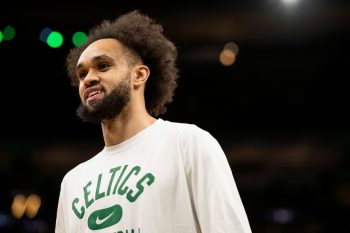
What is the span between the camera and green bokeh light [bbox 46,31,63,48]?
6723 millimetres

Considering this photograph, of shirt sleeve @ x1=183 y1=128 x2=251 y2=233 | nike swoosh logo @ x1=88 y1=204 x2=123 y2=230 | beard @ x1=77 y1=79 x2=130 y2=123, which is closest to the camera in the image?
shirt sleeve @ x1=183 y1=128 x2=251 y2=233

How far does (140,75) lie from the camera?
2.05 metres

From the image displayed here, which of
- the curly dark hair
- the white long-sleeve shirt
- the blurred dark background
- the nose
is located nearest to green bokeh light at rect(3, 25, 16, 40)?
the blurred dark background

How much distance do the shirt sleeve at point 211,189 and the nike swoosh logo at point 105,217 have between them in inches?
9.1

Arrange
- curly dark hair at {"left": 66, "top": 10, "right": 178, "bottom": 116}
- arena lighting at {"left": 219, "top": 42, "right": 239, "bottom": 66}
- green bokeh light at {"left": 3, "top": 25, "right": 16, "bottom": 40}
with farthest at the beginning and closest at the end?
1. arena lighting at {"left": 219, "top": 42, "right": 239, "bottom": 66}
2. green bokeh light at {"left": 3, "top": 25, "right": 16, "bottom": 40}
3. curly dark hair at {"left": 66, "top": 10, "right": 178, "bottom": 116}

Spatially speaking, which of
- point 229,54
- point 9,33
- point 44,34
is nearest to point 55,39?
point 44,34

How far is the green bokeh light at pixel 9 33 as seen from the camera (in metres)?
6.55

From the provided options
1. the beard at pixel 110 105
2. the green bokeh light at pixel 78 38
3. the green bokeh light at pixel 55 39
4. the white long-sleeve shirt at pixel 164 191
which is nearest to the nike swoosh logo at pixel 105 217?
the white long-sleeve shirt at pixel 164 191

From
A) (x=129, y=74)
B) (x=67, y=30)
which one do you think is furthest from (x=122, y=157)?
(x=67, y=30)

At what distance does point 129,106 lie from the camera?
1.95 metres

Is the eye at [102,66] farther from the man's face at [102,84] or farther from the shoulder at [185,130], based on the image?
the shoulder at [185,130]

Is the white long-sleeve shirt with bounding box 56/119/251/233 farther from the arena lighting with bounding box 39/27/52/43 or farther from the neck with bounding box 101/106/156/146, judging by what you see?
the arena lighting with bounding box 39/27/52/43

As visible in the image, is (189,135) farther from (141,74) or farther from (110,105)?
(141,74)

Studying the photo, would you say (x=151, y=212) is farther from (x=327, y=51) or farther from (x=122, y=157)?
(x=327, y=51)
